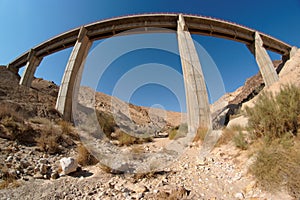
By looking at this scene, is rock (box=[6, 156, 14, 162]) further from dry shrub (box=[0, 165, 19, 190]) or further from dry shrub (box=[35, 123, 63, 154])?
dry shrub (box=[35, 123, 63, 154])

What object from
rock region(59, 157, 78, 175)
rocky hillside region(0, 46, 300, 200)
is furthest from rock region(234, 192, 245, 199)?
rock region(59, 157, 78, 175)

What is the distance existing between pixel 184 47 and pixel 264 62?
7.25 m

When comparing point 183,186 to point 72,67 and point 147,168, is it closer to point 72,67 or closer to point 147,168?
point 147,168

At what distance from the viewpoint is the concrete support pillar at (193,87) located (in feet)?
24.5

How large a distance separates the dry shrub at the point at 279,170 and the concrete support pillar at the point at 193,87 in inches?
188

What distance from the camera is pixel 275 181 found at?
5.97 ft

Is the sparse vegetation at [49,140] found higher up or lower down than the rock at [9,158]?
higher up

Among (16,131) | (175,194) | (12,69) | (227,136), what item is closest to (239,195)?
(175,194)

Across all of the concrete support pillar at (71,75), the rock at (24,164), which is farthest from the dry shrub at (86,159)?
the concrete support pillar at (71,75)

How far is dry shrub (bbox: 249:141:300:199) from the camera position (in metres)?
1.63

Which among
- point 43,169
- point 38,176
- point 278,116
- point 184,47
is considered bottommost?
point 38,176

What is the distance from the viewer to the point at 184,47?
30.8 feet

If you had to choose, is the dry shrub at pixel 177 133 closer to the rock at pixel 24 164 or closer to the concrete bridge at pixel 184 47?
the concrete bridge at pixel 184 47

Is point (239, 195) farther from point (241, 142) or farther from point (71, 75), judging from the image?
point (71, 75)
